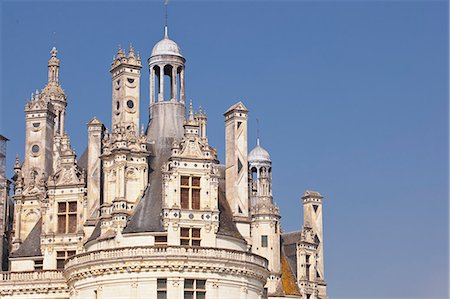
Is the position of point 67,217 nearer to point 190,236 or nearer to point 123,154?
point 123,154

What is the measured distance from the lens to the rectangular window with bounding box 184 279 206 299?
6359 centimetres

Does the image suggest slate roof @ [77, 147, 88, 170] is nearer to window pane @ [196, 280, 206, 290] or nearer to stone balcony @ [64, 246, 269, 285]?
stone balcony @ [64, 246, 269, 285]

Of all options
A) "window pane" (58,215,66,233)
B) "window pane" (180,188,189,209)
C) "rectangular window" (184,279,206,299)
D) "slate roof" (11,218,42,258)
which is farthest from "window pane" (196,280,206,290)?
"slate roof" (11,218,42,258)

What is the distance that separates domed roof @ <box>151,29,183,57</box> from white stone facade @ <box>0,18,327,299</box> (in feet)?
0.31

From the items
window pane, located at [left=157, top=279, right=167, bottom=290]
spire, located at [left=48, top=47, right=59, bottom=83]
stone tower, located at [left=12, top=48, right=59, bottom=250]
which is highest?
spire, located at [left=48, top=47, right=59, bottom=83]

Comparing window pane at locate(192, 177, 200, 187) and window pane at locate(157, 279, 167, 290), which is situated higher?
window pane at locate(192, 177, 200, 187)

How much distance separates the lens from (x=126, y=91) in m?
69.9

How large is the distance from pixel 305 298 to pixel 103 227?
20002mm

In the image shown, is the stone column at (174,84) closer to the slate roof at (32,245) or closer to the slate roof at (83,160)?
the slate roof at (83,160)

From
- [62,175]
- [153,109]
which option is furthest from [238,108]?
[62,175]

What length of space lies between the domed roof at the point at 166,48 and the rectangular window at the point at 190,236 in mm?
13270

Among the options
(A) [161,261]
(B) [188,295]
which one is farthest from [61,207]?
(B) [188,295]

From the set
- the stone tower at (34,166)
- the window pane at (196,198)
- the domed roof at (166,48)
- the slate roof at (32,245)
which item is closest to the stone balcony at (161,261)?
the window pane at (196,198)

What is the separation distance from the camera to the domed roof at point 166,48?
72.2 metres
